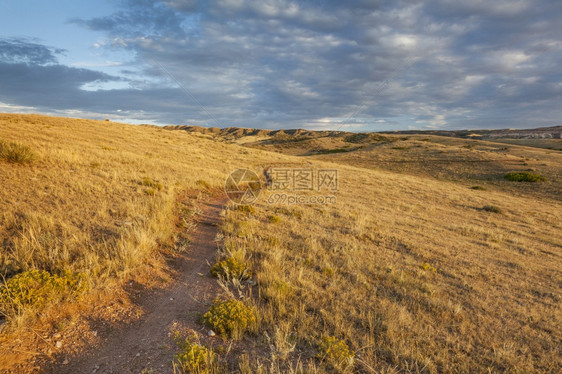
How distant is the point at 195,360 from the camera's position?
3.67 metres

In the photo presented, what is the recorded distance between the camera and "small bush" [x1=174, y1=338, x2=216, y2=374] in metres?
3.57

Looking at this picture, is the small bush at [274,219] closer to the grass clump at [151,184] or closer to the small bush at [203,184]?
the grass clump at [151,184]

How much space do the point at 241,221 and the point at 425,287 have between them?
606 cm

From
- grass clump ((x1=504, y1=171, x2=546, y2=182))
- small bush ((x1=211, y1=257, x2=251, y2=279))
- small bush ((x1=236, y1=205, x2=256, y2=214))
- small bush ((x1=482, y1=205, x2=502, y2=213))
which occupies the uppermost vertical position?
small bush ((x1=236, y1=205, x2=256, y2=214))

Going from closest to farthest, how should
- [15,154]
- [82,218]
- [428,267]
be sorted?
[82,218], [428,267], [15,154]

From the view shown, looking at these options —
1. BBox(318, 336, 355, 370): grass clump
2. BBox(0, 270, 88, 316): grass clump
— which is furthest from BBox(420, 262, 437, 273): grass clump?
BBox(0, 270, 88, 316): grass clump

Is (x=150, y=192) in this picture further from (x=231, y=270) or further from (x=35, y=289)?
(x=35, y=289)

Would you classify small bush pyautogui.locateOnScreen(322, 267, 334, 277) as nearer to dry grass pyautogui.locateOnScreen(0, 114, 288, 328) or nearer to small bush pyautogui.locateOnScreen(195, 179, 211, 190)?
dry grass pyautogui.locateOnScreen(0, 114, 288, 328)

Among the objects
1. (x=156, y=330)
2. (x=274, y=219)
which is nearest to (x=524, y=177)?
(x=274, y=219)

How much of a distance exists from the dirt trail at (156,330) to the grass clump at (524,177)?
3790 cm

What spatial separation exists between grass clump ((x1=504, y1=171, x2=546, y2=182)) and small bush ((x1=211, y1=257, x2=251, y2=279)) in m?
37.6

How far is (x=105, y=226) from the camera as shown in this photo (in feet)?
24.1

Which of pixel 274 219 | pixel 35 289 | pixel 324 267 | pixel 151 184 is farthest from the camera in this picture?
pixel 151 184

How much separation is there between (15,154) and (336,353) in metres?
13.9
